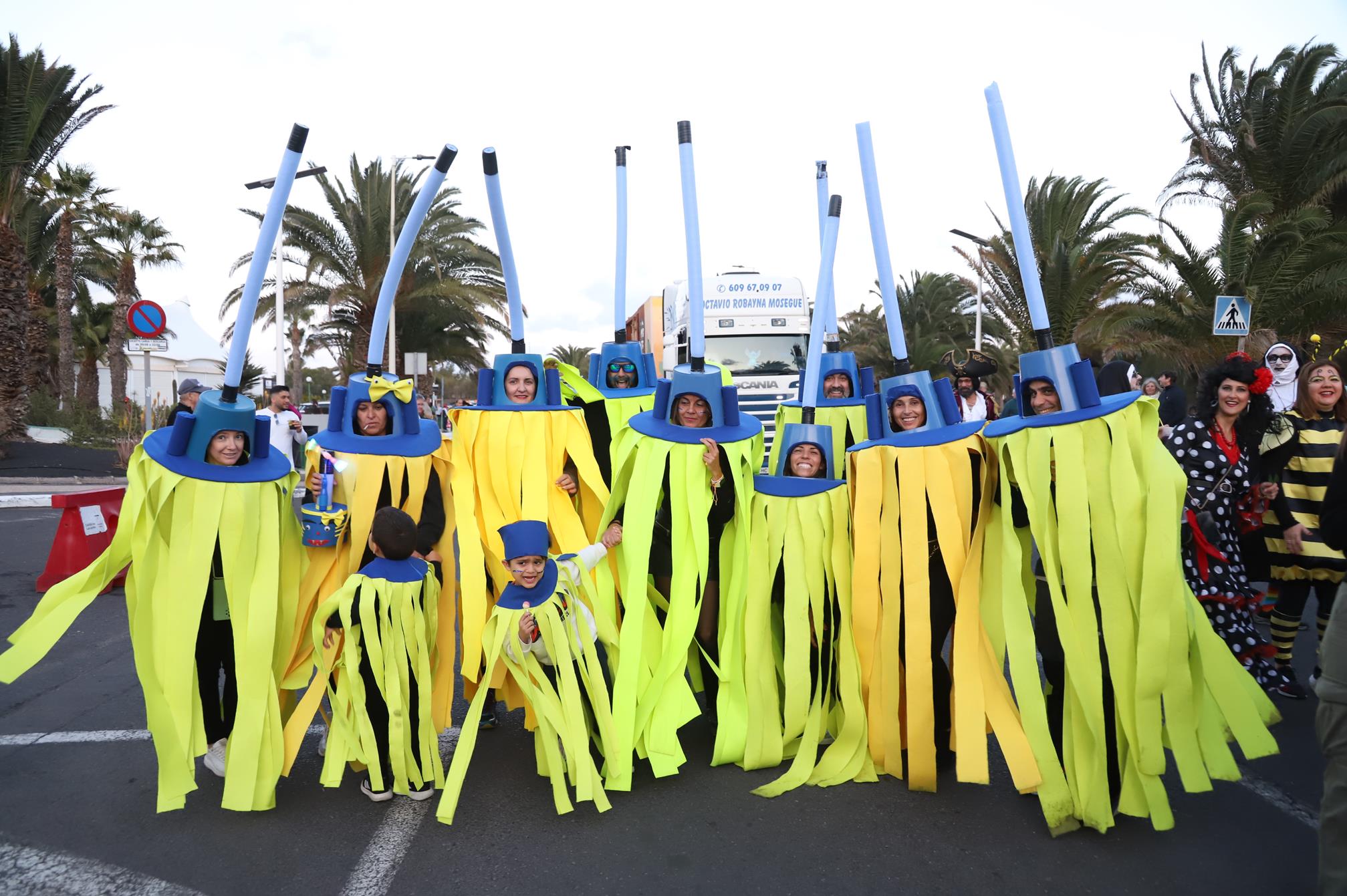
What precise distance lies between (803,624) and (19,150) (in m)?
16.0

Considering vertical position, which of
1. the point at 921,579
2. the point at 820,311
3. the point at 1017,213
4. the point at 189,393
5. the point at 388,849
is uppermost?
the point at 1017,213

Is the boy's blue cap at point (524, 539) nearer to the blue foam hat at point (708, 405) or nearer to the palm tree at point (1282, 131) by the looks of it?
the blue foam hat at point (708, 405)

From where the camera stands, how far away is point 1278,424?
4500mm

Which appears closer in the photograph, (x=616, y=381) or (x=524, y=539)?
(x=524, y=539)

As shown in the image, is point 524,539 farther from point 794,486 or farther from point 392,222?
point 392,222

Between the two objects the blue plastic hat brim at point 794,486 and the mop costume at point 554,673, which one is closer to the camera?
the mop costume at point 554,673

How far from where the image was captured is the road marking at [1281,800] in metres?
3.22

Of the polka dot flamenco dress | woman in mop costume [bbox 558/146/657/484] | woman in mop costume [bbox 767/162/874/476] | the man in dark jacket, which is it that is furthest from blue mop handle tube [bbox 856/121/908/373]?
the man in dark jacket

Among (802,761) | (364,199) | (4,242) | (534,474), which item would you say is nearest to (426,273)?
(364,199)

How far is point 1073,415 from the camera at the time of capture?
3.15 metres

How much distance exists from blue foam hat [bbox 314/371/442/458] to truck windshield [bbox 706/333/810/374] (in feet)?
A: 28.6

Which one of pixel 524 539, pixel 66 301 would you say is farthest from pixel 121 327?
pixel 524 539

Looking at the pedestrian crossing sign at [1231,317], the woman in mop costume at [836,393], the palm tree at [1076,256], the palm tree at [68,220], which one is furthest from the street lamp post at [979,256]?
the palm tree at [68,220]

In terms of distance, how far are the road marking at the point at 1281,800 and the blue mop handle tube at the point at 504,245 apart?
12.2 ft
